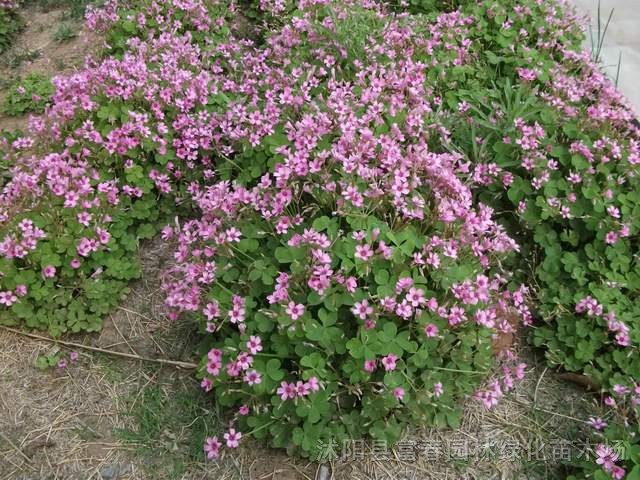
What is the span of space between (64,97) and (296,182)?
6.85ft

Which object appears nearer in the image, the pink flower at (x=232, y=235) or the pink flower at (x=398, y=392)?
the pink flower at (x=398, y=392)

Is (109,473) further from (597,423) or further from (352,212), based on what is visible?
(597,423)

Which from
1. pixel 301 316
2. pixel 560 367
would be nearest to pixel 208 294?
pixel 301 316

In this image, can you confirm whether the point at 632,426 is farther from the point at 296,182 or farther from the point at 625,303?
the point at 296,182

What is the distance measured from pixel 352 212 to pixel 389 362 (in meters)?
0.75

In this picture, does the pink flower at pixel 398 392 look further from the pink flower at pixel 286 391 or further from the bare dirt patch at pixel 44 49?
the bare dirt patch at pixel 44 49

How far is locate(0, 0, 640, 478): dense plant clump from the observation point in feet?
8.27

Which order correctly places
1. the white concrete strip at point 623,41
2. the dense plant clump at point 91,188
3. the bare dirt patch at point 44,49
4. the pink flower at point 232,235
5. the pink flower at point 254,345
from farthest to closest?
the bare dirt patch at point 44,49, the white concrete strip at point 623,41, the dense plant clump at point 91,188, the pink flower at point 232,235, the pink flower at point 254,345

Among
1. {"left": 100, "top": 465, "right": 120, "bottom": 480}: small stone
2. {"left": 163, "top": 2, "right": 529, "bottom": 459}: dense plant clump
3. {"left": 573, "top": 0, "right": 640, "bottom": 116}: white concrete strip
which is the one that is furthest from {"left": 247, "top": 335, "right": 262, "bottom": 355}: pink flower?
{"left": 573, "top": 0, "right": 640, "bottom": 116}: white concrete strip

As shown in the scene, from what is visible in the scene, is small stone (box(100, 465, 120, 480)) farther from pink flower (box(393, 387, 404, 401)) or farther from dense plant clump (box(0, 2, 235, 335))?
pink flower (box(393, 387, 404, 401))

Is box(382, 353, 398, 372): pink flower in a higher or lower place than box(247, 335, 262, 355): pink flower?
lower

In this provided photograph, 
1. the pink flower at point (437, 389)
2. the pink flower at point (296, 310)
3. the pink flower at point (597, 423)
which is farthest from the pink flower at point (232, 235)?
the pink flower at point (597, 423)

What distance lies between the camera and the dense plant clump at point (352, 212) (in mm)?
2521

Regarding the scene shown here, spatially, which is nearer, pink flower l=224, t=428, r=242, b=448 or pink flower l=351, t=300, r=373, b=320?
pink flower l=351, t=300, r=373, b=320
